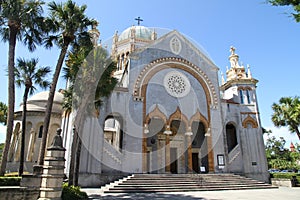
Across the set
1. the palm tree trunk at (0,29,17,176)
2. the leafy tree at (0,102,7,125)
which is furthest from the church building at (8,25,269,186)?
the palm tree trunk at (0,29,17,176)

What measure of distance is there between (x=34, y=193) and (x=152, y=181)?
336 inches

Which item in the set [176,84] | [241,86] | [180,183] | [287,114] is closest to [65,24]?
[176,84]

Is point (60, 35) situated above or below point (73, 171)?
above

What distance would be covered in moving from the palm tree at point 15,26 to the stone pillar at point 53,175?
5.15 metres

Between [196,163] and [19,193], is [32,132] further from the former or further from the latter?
[196,163]

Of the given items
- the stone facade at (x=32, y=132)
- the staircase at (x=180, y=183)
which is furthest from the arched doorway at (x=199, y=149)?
the stone facade at (x=32, y=132)

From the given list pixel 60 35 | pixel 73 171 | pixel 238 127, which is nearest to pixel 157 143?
pixel 238 127

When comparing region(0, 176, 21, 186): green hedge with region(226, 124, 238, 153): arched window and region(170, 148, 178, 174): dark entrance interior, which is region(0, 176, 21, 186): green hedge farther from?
region(226, 124, 238, 153): arched window

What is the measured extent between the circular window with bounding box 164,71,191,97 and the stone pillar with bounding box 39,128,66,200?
45.8 feet

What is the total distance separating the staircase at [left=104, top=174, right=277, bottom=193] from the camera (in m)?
14.6

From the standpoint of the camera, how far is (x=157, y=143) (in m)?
22.2

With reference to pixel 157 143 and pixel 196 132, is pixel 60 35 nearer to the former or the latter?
pixel 157 143

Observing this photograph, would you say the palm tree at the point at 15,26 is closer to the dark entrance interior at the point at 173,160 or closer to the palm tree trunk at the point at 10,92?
the palm tree trunk at the point at 10,92

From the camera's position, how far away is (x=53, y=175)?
29.0 ft
